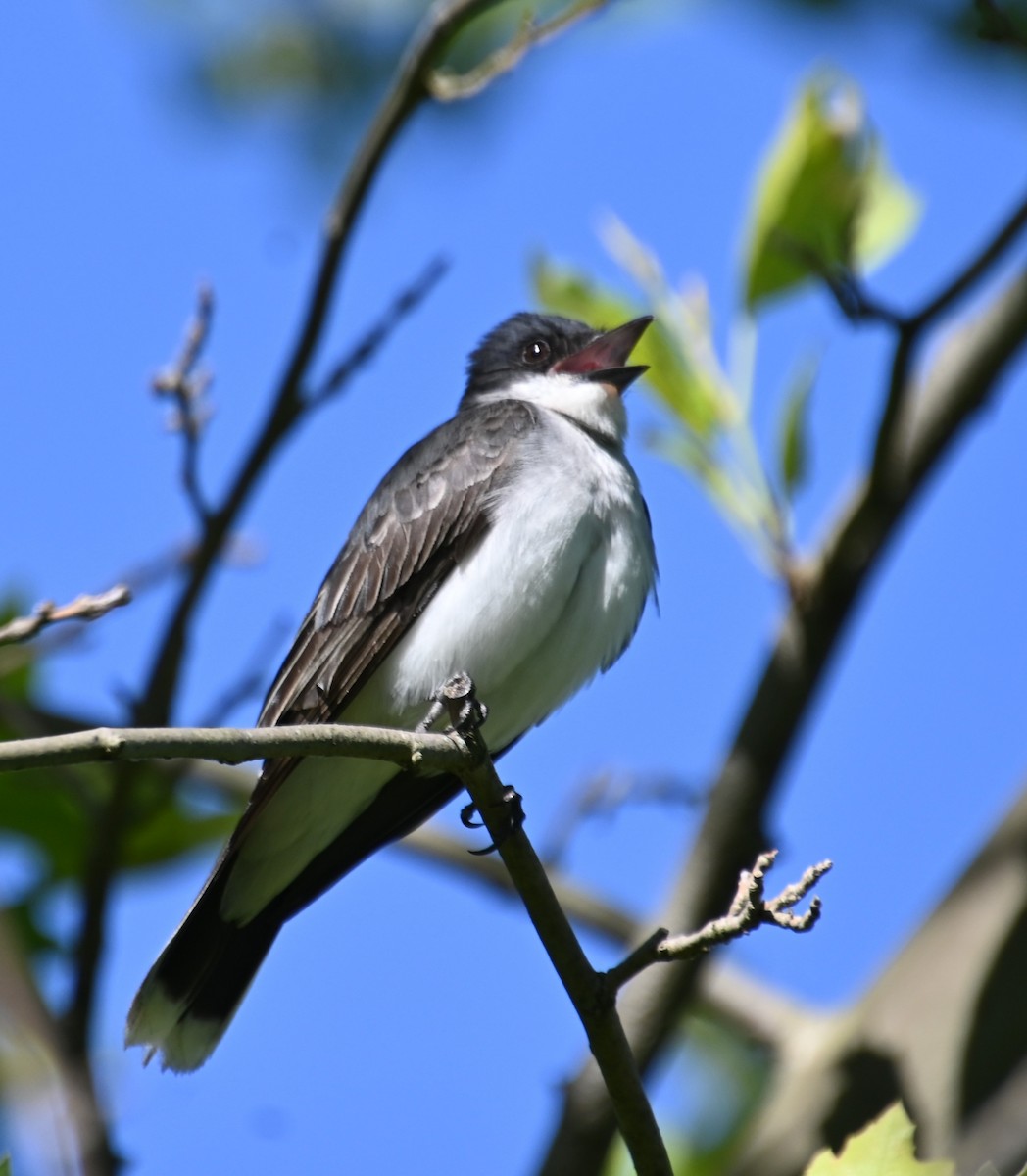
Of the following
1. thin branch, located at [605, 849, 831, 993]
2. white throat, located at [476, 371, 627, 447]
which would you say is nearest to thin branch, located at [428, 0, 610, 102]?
white throat, located at [476, 371, 627, 447]

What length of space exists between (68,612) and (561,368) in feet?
8.44

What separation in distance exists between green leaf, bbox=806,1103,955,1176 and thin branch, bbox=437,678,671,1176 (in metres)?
0.63

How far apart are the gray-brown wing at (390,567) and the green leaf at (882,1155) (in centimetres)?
208

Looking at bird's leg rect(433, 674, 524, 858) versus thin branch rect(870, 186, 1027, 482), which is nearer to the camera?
bird's leg rect(433, 674, 524, 858)

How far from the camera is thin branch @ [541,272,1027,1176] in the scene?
5.03 metres

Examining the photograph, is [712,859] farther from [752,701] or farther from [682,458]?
[682,458]

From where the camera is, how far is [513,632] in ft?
14.6

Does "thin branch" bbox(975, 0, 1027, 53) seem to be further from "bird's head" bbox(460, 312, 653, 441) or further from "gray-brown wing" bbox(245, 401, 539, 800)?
"gray-brown wing" bbox(245, 401, 539, 800)

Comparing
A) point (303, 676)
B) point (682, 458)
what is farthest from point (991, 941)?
point (303, 676)

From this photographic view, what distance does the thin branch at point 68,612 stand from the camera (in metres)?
3.46

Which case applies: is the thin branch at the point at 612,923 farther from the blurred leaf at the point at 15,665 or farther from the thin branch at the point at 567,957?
the thin branch at the point at 567,957

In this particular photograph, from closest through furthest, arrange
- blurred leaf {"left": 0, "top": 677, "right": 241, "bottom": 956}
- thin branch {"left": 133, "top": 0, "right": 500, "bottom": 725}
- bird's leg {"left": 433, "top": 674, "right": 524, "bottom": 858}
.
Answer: bird's leg {"left": 433, "top": 674, "right": 524, "bottom": 858}, thin branch {"left": 133, "top": 0, "right": 500, "bottom": 725}, blurred leaf {"left": 0, "top": 677, "right": 241, "bottom": 956}

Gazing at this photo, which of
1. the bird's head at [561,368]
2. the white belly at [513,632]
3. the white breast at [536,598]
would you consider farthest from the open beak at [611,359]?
the white breast at [536,598]

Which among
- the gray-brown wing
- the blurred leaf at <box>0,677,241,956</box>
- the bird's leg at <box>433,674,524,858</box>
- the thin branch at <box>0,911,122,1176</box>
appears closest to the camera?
the bird's leg at <box>433,674,524,858</box>
